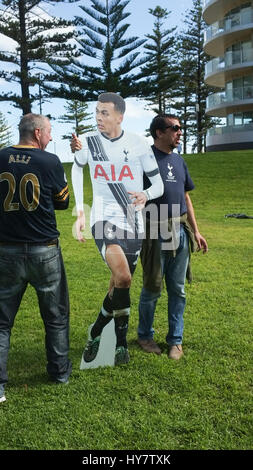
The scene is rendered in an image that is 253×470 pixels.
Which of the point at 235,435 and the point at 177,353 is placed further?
the point at 177,353

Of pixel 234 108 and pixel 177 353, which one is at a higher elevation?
pixel 234 108

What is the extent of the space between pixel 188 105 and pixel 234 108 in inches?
413

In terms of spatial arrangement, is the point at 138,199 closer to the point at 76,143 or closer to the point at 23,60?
the point at 76,143

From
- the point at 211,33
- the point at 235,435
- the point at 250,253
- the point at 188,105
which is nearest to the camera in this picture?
the point at 235,435

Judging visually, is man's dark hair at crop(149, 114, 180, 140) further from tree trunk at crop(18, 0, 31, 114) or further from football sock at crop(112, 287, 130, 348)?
tree trunk at crop(18, 0, 31, 114)

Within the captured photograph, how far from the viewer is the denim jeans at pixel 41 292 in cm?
343

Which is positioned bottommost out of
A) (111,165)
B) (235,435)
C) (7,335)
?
(235,435)

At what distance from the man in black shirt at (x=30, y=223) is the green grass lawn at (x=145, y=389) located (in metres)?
0.43

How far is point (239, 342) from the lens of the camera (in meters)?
4.50

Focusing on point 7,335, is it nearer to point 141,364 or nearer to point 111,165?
point 141,364

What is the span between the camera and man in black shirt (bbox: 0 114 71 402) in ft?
10.9

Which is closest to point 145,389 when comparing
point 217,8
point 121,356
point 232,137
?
point 121,356

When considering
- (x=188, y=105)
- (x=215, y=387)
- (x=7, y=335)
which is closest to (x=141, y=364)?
(x=215, y=387)

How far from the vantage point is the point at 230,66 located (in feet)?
112
